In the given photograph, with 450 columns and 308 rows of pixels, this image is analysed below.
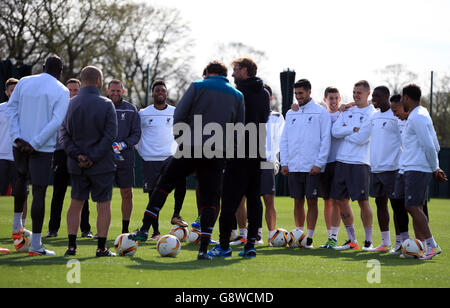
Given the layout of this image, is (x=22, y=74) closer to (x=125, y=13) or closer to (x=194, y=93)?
(x=194, y=93)

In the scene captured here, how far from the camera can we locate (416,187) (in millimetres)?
8031

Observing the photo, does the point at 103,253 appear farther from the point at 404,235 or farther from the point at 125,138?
the point at 404,235

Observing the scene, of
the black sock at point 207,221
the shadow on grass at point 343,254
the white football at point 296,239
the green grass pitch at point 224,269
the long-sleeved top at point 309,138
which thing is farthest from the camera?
the long-sleeved top at point 309,138

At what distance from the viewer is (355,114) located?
9.50m

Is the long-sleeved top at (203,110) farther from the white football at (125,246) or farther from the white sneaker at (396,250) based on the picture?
the white sneaker at (396,250)

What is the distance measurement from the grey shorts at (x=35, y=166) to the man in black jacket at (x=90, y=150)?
357 millimetres

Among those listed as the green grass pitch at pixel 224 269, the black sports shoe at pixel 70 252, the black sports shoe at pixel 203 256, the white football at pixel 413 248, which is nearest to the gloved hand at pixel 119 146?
the green grass pitch at pixel 224 269

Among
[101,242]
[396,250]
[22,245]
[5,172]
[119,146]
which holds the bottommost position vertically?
[396,250]

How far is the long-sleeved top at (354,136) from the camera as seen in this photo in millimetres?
9398

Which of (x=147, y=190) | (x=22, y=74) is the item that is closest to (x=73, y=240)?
(x=147, y=190)

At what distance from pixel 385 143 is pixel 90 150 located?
4470mm

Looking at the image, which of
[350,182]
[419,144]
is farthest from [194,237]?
[419,144]

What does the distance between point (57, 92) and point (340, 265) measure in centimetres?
397

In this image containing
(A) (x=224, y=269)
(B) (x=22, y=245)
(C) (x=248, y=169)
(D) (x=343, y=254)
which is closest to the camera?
(A) (x=224, y=269)
